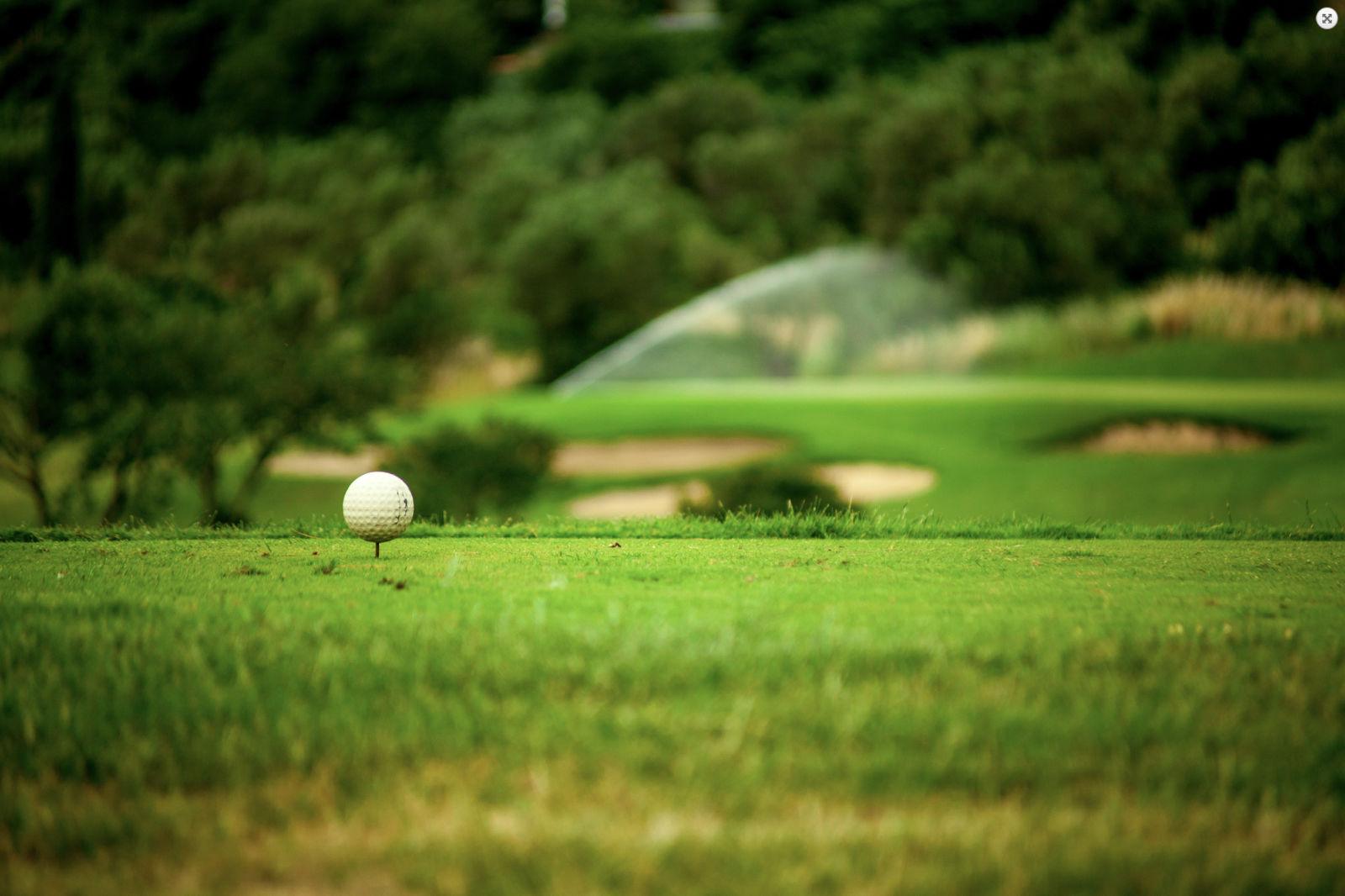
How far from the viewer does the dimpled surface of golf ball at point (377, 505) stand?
21.5 feet

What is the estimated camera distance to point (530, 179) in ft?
173

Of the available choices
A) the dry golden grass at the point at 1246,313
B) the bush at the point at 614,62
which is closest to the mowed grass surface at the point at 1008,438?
the dry golden grass at the point at 1246,313

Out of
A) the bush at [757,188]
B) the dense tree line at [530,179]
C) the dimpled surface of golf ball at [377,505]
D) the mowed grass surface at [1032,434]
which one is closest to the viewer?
the dimpled surface of golf ball at [377,505]

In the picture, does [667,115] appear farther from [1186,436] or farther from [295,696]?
[295,696]

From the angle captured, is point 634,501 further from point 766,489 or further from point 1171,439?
point 1171,439

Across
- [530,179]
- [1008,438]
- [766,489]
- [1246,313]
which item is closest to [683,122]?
[530,179]

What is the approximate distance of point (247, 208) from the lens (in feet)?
149

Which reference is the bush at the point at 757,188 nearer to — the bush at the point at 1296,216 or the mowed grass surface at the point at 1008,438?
the bush at the point at 1296,216

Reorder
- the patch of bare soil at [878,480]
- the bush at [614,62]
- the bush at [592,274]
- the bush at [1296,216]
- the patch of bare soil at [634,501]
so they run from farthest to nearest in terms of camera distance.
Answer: the bush at [614,62], the bush at [592,274], the bush at [1296,216], the patch of bare soil at [634,501], the patch of bare soil at [878,480]

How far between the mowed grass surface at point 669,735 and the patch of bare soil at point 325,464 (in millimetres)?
18384

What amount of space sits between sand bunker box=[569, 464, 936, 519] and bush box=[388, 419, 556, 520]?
0.93 m

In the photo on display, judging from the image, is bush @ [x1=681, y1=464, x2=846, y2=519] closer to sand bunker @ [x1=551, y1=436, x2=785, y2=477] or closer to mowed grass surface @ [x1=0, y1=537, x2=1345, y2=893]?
sand bunker @ [x1=551, y1=436, x2=785, y2=477]

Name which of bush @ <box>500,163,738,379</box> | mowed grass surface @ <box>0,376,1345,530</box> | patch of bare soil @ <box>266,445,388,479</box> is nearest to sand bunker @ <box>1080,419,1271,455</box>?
mowed grass surface @ <box>0,376,1345,530</box>

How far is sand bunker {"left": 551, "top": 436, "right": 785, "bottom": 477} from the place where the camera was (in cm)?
2153
